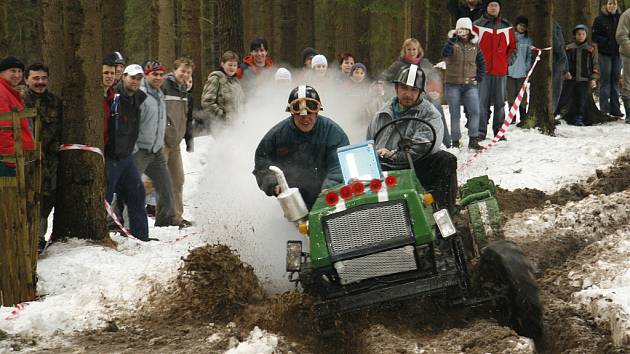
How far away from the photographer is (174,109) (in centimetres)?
1214

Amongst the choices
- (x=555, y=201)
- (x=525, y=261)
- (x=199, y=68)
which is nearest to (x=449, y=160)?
(x=525, y=261)

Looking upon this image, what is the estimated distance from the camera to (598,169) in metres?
13.2

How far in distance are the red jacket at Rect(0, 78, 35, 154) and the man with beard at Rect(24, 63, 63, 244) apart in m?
0.42

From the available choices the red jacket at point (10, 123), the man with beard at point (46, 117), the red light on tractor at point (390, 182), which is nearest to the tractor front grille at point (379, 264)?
the red light on tractor at point (390, 182)

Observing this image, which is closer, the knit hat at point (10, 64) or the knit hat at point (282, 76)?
the knit hat at point (10, 64)

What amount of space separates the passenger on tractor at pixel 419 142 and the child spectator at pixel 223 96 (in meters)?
5.05

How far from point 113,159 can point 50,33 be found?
1648mm

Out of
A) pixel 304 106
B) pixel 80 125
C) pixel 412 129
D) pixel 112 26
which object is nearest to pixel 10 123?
pixel 80 125

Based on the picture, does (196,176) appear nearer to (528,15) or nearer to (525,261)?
(528,15)

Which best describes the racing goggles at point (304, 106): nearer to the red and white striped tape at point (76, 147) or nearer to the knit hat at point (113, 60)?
the red and white striped tape at point (76, 147)

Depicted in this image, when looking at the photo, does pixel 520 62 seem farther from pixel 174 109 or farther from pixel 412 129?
pixel 412 129

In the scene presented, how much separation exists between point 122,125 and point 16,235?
2.89m

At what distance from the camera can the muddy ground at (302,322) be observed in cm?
613

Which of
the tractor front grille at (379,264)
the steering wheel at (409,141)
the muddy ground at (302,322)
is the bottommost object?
the muddy ground at (302,322)
